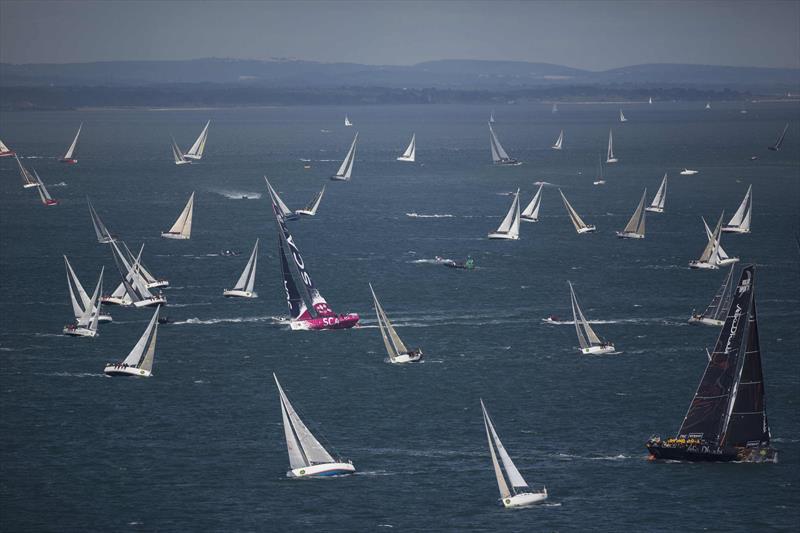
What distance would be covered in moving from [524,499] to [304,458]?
14.0 m

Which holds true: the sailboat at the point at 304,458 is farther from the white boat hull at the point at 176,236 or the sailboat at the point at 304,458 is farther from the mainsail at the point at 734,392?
the white boat hull at the point at 176,236

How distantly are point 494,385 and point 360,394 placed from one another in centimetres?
1028

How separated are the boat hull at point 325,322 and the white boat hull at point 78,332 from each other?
1734 cm

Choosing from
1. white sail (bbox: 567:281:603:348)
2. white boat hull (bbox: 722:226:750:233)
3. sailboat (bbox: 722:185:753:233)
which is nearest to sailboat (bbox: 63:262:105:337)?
white sail (bbox: 567:281:603:348)

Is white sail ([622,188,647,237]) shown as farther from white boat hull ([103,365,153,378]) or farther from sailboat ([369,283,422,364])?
white boat hull ([103,365,153,378])

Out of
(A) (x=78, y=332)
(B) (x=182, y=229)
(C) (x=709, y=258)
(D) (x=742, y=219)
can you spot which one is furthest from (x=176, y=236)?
(D) (x=742, y=219)

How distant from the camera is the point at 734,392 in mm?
83062

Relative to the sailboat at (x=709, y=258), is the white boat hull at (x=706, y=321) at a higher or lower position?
lower

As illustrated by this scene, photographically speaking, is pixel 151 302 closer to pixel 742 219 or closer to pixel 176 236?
pixel 176 236

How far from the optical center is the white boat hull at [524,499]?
7694cm

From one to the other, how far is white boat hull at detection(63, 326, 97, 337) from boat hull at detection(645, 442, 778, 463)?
54527mm

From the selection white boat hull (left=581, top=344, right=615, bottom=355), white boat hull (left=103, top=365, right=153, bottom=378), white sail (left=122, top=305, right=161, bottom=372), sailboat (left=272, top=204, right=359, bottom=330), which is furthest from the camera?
sailboat (left=272, top=204, right=359, bottom=330)

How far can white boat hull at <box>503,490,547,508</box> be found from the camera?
76938 mm

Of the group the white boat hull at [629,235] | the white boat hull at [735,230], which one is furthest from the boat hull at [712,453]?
the white boat hull at [735,230]
